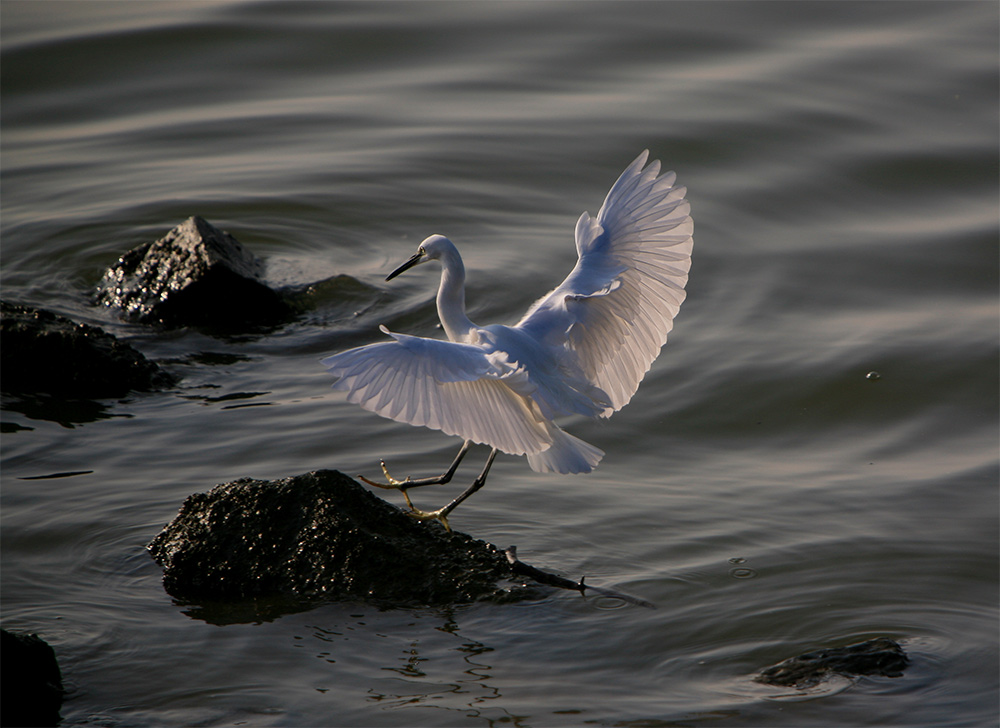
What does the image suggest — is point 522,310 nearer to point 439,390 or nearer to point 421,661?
point 439,390

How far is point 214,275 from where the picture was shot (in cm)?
759

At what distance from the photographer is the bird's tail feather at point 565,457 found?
15.2 ft

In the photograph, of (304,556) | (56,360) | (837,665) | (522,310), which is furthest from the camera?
(522,310)

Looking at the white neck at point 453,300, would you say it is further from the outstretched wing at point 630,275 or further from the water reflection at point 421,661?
the water reflection at point 421,661

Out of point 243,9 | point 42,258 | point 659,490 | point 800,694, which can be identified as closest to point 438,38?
point 243,9

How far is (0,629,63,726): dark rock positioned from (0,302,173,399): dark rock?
2.73m

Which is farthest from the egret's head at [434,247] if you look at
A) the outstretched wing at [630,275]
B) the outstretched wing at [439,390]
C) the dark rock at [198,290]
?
the dark rock at [198,290]

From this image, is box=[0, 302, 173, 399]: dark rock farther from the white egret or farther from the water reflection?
the water reflection

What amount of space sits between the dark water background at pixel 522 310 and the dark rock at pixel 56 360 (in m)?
0.16

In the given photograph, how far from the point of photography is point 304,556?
485 cm

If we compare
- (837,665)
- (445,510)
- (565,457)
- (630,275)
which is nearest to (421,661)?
(445,510)

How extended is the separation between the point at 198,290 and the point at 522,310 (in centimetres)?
215

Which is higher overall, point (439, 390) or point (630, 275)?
point (630, 275)

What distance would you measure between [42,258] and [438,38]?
5.95m
